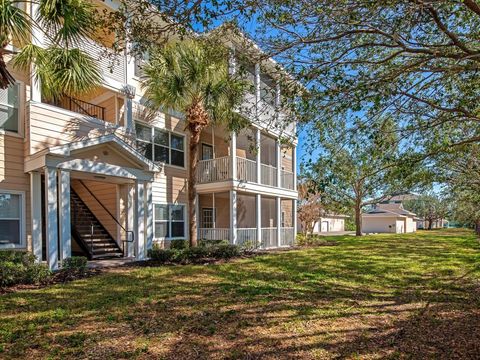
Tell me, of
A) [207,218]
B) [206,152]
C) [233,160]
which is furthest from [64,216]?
[206,152]

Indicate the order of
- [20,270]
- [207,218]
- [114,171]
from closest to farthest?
[20,270], [114,171], [207,218]

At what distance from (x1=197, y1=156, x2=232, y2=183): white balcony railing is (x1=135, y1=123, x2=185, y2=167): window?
0.98m

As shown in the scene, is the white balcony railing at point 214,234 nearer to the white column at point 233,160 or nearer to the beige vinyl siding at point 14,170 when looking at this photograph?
the white column at point 233,160

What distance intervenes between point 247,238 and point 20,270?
10.6m

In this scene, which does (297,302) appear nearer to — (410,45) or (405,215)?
(410,45)

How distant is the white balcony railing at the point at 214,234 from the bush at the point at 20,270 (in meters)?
8.46

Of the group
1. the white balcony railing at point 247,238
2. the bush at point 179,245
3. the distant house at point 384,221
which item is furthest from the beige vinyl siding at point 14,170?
the distant house at point 384,221

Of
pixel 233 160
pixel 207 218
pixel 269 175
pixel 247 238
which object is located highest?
pixel 233 160

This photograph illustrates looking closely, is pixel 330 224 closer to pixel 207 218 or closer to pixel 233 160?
pixel 207 218

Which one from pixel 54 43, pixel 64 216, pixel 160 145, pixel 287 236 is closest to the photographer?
pixel 54 43

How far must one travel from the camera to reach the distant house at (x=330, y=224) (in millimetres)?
52094

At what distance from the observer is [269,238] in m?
A: 18.6

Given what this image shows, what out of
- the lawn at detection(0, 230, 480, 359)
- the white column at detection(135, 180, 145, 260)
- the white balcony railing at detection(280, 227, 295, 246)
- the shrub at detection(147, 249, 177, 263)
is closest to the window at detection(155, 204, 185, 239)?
the white column at detection(135, 180, 145, 260)

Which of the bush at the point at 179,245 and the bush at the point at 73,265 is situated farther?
the bush at the point at 179,245
